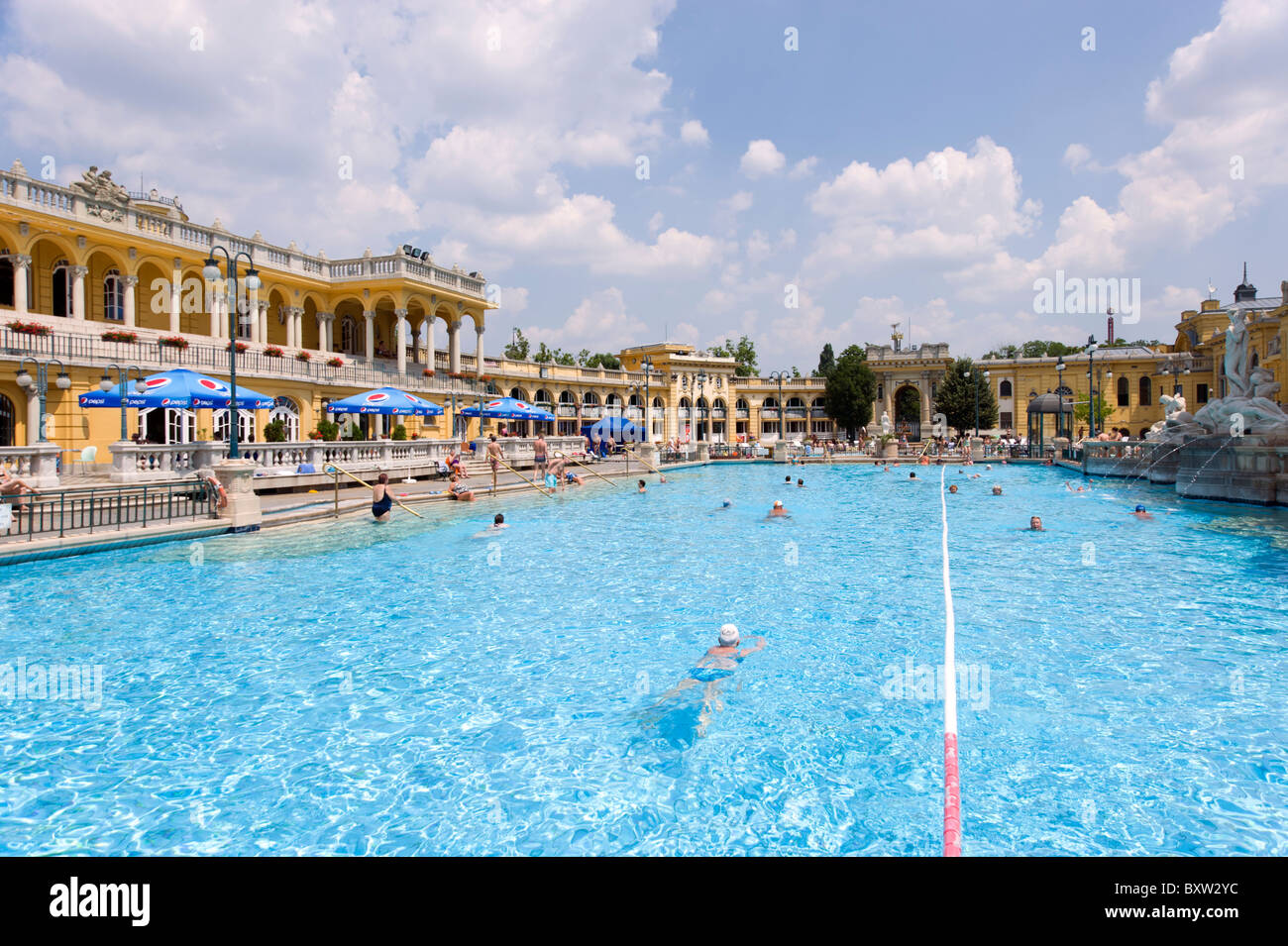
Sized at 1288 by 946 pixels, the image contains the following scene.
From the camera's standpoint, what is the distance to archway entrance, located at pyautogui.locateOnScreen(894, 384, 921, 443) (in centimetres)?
7728

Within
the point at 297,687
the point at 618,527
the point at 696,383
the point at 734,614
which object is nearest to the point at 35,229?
the point at 618,527

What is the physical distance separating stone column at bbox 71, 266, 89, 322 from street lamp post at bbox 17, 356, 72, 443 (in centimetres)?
480

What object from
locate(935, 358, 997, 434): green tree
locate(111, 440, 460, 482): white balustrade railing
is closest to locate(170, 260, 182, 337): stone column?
locate(111, 440, 460, 482): white balustrade railing

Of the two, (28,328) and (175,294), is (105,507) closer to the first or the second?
(28,328)

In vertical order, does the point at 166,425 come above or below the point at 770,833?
above

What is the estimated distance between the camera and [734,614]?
1011 cm

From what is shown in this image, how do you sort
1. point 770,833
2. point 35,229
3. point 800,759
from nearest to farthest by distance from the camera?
point 770,833 → point 800,759 → point 35,229

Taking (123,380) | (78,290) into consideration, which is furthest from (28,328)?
(78,290)

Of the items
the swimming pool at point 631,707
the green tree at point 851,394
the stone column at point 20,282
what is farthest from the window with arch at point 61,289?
the green tree at point 851,394

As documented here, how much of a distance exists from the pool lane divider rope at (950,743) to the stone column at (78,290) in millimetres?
30201

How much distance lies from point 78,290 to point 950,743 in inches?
1269

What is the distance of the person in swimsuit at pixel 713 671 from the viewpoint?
22.7ft

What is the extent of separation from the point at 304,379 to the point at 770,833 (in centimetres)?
3084
